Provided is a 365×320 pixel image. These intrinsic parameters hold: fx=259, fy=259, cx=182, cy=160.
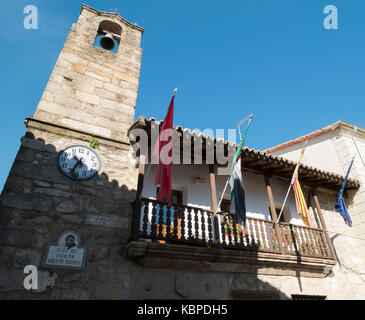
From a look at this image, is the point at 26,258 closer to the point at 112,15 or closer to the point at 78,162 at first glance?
the point at 78,162

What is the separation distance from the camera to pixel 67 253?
3949mm

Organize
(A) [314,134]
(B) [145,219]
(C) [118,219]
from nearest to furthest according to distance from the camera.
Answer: (C) [118,219] < (B) [145,219] < (A) [314,134]

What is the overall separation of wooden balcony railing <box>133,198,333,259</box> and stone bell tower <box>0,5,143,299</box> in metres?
0.47

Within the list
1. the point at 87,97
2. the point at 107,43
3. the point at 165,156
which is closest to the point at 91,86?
the point at 87,97

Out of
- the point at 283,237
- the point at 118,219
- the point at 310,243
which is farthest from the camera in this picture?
the point at 310,243

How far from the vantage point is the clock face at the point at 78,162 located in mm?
4617

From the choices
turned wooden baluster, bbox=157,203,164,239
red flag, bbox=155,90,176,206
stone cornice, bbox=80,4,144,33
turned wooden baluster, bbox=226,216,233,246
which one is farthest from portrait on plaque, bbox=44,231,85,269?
stone cornice, bbox=80,4,144,33

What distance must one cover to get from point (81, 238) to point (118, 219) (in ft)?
2.24

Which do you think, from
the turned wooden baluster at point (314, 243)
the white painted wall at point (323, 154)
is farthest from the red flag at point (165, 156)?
the white painted wall at point (323, 154)

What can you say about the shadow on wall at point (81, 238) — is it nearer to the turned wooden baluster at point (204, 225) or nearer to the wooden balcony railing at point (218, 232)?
the wooden balcony railing at point (218, 232)

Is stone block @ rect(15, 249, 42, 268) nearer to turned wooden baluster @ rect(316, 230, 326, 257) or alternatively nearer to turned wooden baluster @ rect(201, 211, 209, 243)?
turned wooden baluster @ rect(201, 211, 209, 243)
